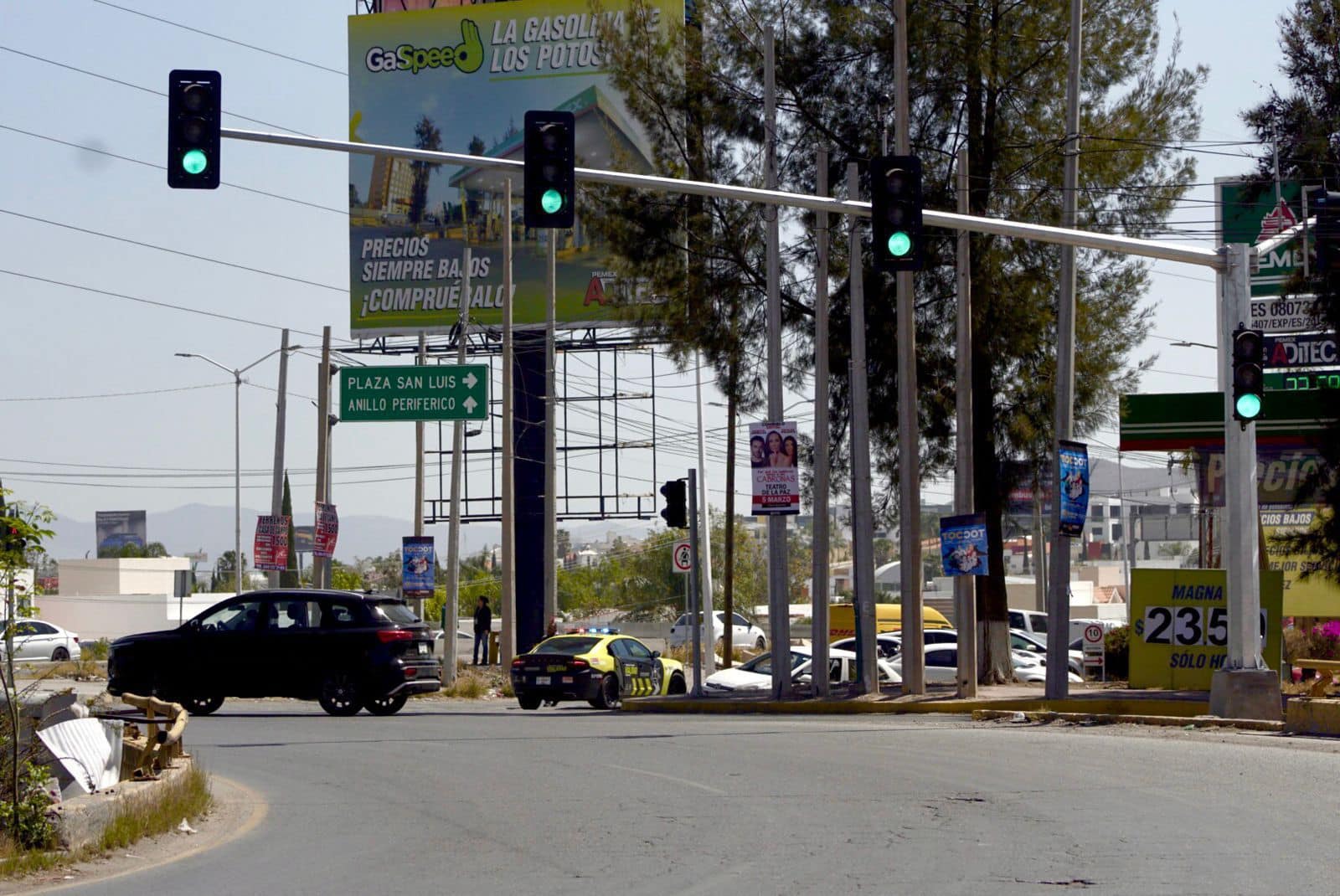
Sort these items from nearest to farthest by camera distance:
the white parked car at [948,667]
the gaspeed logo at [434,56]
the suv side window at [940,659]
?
the white parked car at [948,667], the suv side window at [940,659], the gaspeed logo at [434,56]

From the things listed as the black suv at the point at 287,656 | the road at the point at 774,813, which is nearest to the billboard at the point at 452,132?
the black suv at the point at 287,656

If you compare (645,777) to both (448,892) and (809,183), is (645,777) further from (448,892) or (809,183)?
(809,183)

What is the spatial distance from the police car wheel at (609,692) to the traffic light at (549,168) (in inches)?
536

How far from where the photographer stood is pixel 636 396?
53.8m

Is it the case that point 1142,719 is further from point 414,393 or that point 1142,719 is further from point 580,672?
point 414,393

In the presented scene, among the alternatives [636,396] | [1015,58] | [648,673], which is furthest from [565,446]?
[1015,58]

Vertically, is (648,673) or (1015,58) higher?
(1015,58)

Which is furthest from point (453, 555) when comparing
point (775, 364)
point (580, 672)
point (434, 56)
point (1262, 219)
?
point (434, 56)

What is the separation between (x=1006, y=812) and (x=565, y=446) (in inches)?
1670

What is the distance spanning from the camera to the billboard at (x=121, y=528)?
135625mm

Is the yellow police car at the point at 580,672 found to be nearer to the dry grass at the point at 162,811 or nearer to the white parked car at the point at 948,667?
the white parked car at the point at 948,667

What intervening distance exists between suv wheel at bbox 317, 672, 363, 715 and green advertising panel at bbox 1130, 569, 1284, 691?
502 inches

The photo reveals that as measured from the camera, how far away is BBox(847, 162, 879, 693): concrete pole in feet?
92.1

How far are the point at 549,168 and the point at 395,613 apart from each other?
9.98 m
